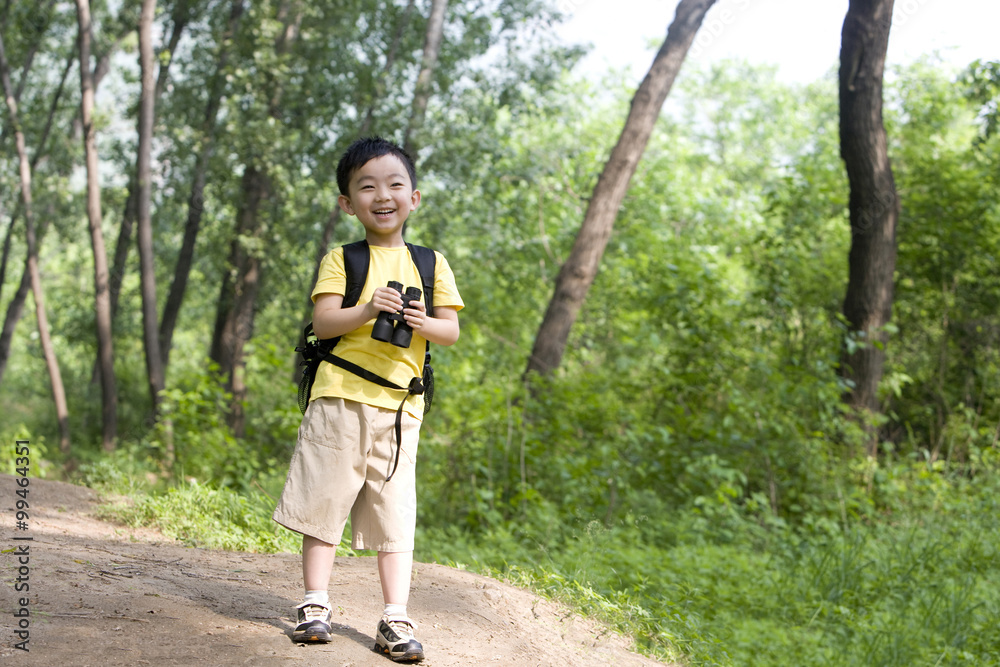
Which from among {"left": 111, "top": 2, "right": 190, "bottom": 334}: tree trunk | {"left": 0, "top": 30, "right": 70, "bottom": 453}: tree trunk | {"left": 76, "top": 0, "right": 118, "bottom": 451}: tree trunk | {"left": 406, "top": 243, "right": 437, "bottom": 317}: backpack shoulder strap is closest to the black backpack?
{"left": 406, "top": 243, "right": 437, "bottom": 317}: backpack shoulder strap

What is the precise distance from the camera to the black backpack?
2.93 m

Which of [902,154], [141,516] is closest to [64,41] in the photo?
[141,516]

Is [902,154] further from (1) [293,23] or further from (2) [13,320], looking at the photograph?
(2) [13,320]

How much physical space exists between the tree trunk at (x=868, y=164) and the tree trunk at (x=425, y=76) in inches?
211

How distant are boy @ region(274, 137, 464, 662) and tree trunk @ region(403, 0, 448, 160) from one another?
860 cm

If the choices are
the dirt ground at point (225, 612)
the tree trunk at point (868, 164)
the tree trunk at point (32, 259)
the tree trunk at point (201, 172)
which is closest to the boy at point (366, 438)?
the dirt ground at point (225, 612)

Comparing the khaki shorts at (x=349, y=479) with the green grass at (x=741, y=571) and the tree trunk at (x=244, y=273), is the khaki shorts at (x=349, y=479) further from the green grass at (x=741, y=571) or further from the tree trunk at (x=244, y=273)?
the tree trunk at (x=244, y=273)

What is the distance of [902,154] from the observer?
13773 millimetres

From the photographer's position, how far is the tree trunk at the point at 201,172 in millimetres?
12391

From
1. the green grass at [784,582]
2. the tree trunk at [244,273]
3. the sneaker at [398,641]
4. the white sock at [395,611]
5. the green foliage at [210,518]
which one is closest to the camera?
the sneaker at [398,641]

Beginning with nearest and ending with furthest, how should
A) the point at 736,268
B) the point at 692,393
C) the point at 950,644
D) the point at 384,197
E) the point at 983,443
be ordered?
1. the point at 384,197
2. the point at 950,644
3. the point at 692,393
4. the point at 983,443
5. the point at 736,268

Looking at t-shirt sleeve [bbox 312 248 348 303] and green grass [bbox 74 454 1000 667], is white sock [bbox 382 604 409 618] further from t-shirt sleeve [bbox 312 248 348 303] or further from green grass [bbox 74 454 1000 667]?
green grass [bbox 74 454 1000 667]

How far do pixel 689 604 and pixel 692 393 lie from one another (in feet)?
12.4

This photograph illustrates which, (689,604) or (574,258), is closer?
(689,604)
